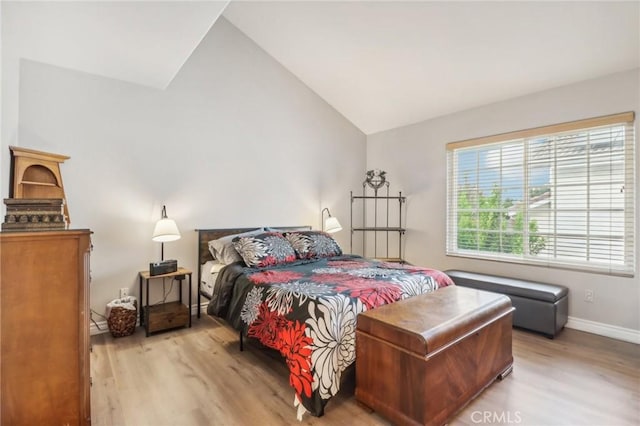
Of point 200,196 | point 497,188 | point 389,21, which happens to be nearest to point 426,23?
point 389,21

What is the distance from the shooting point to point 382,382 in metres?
1.73

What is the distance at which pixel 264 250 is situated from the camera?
3.00 meters

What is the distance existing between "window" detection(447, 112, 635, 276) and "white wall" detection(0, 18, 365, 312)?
193 cm

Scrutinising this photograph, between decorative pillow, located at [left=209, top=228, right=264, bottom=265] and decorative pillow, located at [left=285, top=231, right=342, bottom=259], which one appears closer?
decorative pillow, located at [left=209, top=228, right=264, bottom=265]

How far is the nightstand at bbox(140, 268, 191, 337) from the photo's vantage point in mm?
2914

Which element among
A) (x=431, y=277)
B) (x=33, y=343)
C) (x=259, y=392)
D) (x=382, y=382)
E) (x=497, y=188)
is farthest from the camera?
(x=497, y=188)

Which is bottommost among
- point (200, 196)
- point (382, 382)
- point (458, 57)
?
point (382, 382)

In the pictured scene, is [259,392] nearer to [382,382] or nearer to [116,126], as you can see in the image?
[382,382]

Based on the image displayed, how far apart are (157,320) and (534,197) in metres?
4.13

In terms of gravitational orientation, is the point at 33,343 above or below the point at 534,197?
below

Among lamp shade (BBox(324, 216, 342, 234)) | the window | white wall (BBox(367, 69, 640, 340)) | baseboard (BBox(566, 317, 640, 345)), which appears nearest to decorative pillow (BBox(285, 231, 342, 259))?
lamp shade (BBox(324, 216, 342, 234))

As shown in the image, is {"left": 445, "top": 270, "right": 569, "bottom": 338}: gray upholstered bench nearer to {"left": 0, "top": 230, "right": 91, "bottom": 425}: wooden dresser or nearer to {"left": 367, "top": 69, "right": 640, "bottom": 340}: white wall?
{"left": 367, "top": 69, "right": 640, "bottom": 340}: white wall

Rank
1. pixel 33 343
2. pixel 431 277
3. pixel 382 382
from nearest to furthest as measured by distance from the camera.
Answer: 1. pixel 33 343
2. pixel 382 382
3. pixel 431 277

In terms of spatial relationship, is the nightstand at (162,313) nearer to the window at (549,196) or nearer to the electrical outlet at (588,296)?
the window at (549,196)
